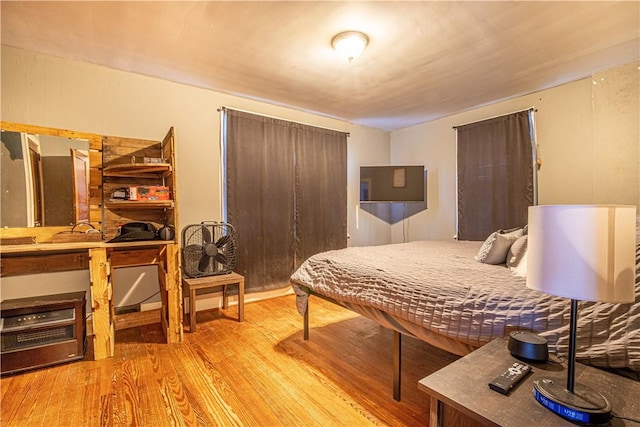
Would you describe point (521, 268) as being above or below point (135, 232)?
below

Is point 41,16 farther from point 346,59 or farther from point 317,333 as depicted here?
point 317,333

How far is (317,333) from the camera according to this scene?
108 inches

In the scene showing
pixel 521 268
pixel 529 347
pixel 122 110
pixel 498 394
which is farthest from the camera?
pixel 122 110

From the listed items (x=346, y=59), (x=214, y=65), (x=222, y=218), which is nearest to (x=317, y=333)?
(x=222, y=218)

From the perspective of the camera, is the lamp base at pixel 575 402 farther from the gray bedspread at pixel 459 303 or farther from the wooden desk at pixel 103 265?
the wooden desk at pixel 103 265

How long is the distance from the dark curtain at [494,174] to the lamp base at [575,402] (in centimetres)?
298

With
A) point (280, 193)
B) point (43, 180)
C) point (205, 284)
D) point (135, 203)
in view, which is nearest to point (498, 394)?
point (205, 284)

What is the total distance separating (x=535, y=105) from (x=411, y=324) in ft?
10.4

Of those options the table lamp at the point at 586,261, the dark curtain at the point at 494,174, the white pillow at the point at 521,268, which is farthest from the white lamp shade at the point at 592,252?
the dark curtain at the point at 494,174

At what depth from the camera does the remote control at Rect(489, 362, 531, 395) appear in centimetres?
99

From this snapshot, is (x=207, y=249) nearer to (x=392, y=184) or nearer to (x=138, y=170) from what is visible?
(x=138, y=170)

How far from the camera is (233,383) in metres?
1.96

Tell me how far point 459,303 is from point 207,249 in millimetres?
2334

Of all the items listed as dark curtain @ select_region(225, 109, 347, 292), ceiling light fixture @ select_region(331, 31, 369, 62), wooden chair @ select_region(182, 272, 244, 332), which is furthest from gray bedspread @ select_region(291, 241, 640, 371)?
ceiling light fixture @ select_region(331, 31, 369, 62)
